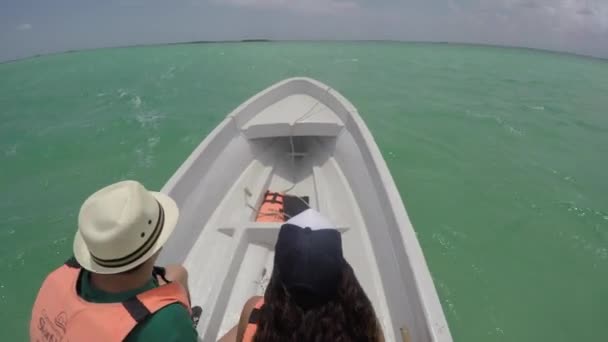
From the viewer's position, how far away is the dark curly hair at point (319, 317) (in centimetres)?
116

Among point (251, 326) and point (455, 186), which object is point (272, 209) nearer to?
point (251, 326)

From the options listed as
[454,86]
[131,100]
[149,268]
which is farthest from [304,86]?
[454,86]

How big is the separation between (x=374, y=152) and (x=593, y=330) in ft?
12.3

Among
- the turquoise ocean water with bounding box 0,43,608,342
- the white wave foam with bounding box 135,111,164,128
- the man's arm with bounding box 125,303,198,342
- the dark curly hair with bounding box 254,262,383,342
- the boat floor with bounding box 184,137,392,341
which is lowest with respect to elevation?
the turquoise ocean water with bounding box 0,43,608,342

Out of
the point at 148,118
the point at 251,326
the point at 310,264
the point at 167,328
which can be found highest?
the point at 310,264

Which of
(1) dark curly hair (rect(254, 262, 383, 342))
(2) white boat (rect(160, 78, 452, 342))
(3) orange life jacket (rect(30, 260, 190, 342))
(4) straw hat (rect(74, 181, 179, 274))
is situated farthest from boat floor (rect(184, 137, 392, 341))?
(1) dark curly hair (rect(254, 262, 383, 342))

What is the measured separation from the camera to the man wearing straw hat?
1.26 m

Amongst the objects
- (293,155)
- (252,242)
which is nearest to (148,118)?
(293,155)

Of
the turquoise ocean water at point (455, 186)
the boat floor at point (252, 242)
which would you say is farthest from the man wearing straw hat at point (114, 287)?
the turquoise ocean water at point (455, 186)

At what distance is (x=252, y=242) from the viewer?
336 cm

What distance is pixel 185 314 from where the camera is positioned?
1.41 meters

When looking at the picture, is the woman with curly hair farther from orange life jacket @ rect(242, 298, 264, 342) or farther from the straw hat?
the straw hat

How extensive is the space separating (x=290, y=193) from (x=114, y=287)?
10.6 feet

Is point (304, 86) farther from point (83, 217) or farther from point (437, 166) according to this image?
point (83, 217)
